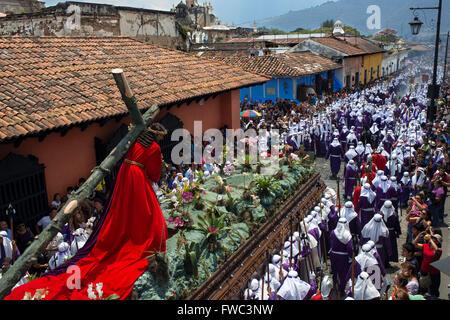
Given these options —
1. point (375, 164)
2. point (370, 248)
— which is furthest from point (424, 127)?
point (370, 248)

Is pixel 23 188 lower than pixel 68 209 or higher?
lower

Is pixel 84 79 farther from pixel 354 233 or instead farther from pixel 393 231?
pixel 393 231

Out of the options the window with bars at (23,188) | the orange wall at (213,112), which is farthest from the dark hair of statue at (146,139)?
the orange wall at (213,112)

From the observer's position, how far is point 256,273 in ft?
23.1

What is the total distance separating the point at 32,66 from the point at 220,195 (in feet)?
18.7

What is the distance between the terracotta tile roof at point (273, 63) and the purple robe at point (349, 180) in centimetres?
1403

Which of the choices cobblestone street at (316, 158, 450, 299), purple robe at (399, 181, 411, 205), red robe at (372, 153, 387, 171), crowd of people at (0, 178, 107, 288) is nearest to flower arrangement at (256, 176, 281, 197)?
cobblestone street at (316, 158, 450, 299)

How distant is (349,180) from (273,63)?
55.2ft

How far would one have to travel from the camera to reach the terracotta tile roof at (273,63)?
2670cm

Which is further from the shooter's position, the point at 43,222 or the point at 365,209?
the point at 365,209

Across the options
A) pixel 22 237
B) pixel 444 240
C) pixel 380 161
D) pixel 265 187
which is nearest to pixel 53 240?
pixel 22 237

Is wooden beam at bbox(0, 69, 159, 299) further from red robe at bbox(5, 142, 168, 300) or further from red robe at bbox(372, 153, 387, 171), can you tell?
red robe at bbox(372, 153, 387, 171)

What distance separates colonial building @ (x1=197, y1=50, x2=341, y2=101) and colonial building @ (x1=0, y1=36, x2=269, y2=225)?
1257cm

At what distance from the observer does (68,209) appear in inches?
179
